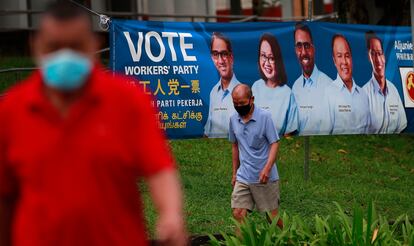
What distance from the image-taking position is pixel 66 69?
379 centimetres

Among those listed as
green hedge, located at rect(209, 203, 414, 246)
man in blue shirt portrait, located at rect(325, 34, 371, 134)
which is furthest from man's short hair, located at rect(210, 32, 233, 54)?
green hedge, located at rect(209, 203, 414, 246)

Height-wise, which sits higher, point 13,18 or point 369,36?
point 13,18

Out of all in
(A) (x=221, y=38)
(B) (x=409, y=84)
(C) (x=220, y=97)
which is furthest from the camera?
(B) (x=409, y=84)

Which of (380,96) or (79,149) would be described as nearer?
(79,149)

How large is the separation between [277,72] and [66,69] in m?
7.82

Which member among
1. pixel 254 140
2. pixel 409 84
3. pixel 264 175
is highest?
pixel 409 84

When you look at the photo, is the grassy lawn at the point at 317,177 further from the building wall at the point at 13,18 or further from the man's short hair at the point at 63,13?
the building wall at the point at 13,18

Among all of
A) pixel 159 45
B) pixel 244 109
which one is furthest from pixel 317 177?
pixel 244 109

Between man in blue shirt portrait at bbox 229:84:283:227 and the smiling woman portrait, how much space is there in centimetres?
187

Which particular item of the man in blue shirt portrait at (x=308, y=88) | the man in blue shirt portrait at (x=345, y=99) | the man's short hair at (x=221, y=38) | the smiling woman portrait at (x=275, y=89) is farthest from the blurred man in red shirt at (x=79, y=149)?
the man in blue shirt portrait at (x=345, y=99)

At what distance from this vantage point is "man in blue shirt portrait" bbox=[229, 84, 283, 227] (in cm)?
928

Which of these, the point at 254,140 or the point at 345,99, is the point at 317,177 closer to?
the point at 345,99

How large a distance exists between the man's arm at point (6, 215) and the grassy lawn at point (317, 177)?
223 inches

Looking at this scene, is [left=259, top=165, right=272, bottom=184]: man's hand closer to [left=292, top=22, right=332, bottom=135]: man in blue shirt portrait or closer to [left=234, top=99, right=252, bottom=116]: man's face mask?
[left=234, top=99, right=252, bottom=116]: man's face mask
